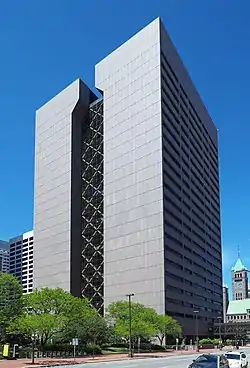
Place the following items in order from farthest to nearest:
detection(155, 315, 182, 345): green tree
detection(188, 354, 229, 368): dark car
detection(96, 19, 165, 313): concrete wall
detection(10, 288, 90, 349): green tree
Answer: detection(96, 19, 165, 313): concrete wall < detection(155, 315, 182, 345): green tree < detection(10, 288, 90, 349): green tree < detection(188, 354, 229, 368): dark car

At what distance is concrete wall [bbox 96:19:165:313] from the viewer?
117062mm

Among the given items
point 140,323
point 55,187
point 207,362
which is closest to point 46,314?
point 140,323

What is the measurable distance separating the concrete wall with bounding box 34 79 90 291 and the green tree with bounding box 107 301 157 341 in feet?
130

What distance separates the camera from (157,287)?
114625mm

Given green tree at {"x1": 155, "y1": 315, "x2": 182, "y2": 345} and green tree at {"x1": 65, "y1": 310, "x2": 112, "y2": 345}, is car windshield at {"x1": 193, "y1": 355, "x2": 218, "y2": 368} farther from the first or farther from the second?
green tree at {"x1": 155, "y1": 315, "x2": 182, "y2": 345}

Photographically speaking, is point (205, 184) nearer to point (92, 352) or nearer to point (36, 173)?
point (36, 173)

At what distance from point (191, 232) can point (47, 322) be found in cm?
8614

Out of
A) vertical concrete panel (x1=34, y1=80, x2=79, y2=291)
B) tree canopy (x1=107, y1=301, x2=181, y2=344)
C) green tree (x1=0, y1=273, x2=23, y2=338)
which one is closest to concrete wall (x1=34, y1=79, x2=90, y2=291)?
vertical concrete panel (x1=34, y1=80, x2=79, y2=291)

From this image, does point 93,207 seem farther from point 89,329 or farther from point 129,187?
point 89,329

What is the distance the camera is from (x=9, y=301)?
282 feet

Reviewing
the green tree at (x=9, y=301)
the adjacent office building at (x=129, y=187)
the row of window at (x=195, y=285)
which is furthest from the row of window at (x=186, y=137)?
the green tree at (x=9, y=301)

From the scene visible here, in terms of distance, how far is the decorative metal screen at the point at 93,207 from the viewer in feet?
445

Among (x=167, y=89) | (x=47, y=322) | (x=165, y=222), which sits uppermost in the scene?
(x=167, y=89)

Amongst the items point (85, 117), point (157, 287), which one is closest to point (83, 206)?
point (85, 117)
